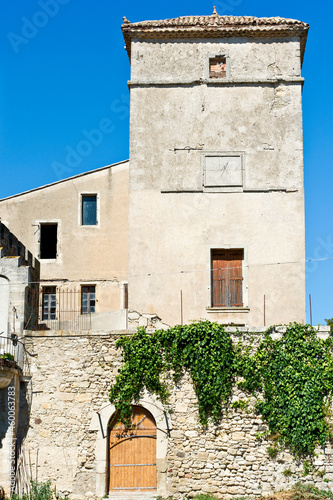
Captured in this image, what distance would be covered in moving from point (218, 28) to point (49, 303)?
440 inches

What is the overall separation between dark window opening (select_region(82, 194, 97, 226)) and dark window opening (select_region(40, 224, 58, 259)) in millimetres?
1144

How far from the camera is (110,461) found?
19812 mm

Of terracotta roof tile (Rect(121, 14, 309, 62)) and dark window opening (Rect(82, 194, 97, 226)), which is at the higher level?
terracotta roof tile (Rect(121, 14, 309, 62))

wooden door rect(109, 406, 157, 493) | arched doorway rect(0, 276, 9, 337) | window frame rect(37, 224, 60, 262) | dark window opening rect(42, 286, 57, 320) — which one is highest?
window frame rect(37, 224, 60, 262)

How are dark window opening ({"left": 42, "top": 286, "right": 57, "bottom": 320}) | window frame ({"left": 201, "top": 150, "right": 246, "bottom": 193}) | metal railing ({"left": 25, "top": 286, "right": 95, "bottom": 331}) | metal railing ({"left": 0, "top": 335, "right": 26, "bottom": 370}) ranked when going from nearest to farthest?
metal railing ({"left": 0, "top": 335, "right": 26, "bottom": 370}) → window frame ({"left": 201, "top": 150, "right": 246, "bottom": 193}) → metal railing ({"left": 25, "top": 286, "right": 95, "bottom": 331}) → dark window opening ({"left": 42, "top": 286, "right": 57, "bottom": 320})

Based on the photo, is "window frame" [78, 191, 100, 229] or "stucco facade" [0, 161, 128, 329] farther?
"window frame" [78, 191, 100, 229]

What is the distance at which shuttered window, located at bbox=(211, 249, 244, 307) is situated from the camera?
22891 mm

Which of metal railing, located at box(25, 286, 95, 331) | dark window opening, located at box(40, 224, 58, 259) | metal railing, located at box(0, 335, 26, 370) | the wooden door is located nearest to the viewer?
the wooden door

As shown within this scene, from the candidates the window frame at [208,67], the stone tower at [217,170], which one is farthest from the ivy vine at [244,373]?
the window frame at [208,67]

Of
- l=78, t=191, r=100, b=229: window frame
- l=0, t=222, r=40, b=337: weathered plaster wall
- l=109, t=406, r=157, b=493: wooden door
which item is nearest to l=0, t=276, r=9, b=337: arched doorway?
l=0, t=222, r=40, b=337: weathered plaster wall

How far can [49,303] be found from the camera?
89.4ft

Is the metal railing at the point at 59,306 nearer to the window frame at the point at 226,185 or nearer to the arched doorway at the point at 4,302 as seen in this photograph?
the arched doorway at the point at 4,302

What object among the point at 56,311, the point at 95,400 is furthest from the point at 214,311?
the point at 56,311

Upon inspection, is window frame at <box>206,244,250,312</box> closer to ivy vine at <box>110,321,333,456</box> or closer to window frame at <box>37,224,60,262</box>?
ivy vine at <box>110,321,333,456</box>
